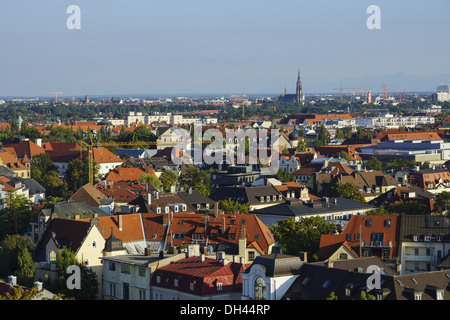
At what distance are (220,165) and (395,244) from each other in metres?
45.9

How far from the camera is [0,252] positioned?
37656 mm

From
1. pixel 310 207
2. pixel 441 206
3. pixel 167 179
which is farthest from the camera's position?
pixel 167 179

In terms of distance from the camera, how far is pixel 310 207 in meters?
49.7

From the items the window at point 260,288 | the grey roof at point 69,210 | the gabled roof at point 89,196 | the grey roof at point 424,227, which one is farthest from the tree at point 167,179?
the window at point 260,288

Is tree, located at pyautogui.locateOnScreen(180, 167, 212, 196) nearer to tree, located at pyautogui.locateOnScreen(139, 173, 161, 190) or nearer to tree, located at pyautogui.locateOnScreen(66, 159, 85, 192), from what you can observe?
tree, located at pyautogui.locateOnScreen(139, 173, 161, 190)

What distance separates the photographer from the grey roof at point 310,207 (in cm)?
4822

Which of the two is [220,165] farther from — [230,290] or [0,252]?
[230,290]

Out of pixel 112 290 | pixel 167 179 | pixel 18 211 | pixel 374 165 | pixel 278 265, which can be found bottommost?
pixel 374 165

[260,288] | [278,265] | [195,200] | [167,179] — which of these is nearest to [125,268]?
[260,288]

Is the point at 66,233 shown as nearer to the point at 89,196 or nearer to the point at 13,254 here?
the point at 13,254

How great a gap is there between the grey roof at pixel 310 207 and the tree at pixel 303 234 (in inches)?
318

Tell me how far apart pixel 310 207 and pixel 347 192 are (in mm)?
8755

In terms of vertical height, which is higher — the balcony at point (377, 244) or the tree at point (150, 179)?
the balcony at point (377, 244)

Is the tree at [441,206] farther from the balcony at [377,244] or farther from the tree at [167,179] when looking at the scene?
the tree at [167,179]
